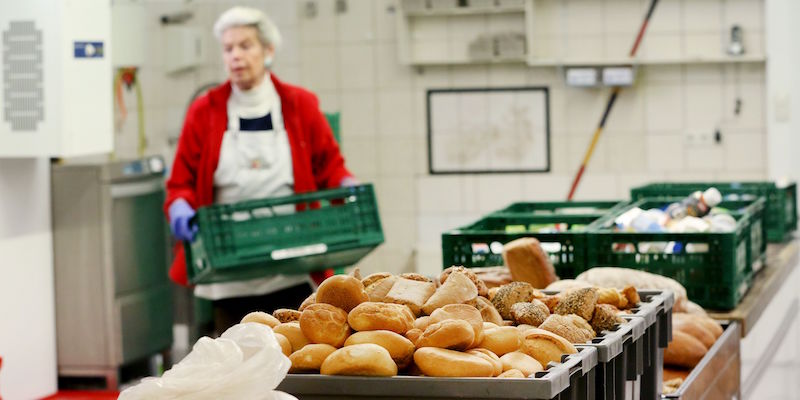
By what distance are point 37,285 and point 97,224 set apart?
0.41 metres

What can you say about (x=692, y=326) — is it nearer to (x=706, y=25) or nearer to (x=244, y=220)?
(x=244, y=220)

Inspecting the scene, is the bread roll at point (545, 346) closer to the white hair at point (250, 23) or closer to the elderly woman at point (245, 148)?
the elderly woman at point (245, 148)

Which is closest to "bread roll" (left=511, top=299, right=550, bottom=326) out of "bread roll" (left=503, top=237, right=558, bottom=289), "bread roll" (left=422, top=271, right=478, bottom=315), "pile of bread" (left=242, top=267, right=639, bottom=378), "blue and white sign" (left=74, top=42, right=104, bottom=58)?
"pile of bread" (left=242, top=267, right=639, bottom=378)

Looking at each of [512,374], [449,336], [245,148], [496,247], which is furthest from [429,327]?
[245,148]

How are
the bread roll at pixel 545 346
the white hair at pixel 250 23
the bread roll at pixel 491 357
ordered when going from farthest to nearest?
the white hair at pixel 250 23
the bread roll at pixel 545 346
the bread roll at pixel 491 357

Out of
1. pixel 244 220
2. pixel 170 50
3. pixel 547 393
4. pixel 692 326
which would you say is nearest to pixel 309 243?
pixel 244 220

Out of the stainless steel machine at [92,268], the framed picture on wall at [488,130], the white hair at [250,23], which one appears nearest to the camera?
the white hair at [250,23]

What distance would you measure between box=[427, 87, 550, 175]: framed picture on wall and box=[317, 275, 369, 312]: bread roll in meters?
5.07

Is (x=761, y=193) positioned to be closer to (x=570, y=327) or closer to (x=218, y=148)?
(x=218, y=148)

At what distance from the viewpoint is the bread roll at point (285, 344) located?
188 cm

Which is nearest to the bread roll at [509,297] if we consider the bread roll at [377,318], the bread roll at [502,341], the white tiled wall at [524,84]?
the bread roll at [502,341]

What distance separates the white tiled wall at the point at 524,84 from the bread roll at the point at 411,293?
4919 mm

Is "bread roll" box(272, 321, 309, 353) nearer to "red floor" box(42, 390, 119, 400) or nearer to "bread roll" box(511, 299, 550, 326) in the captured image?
"bread roll" box(511, 299, 550, 326)

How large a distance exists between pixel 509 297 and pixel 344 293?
1.29 ft
